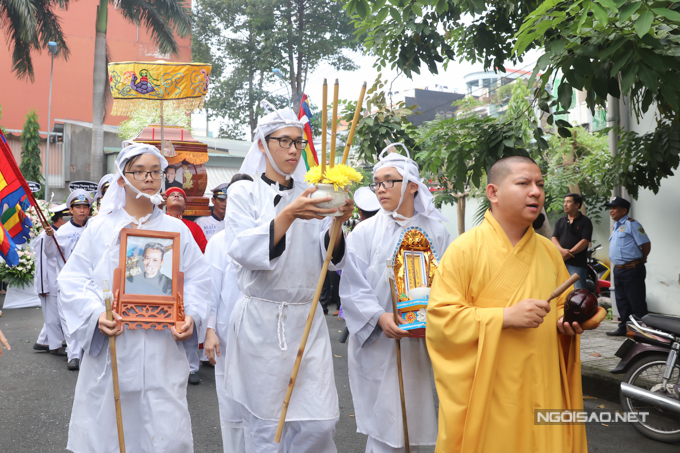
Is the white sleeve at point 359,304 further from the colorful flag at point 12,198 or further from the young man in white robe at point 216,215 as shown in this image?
the young man in white robe at point 216,215

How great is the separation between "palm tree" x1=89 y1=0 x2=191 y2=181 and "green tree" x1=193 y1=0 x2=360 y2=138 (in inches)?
38.7

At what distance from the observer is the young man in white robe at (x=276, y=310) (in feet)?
10.5

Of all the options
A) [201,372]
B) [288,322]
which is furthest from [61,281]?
[201,372]

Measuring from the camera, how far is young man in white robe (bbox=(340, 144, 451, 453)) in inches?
146

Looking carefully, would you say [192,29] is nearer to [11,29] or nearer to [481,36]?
[11,29]

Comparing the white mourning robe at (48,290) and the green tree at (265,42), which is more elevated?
the green tree at (265,42)

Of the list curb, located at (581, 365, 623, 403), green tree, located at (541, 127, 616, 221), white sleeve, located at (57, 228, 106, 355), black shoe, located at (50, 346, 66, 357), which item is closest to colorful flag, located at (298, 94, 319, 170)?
white sleeve, located at (57, 228, 106, 355)

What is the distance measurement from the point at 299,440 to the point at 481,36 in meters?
4.93

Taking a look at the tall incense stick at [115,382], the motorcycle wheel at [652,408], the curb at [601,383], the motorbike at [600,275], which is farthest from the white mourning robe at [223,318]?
the motorbike at [600,275]

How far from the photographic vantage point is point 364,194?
20.6ft

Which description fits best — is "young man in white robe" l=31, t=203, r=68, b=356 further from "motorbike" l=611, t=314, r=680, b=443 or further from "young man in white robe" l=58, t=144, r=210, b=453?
"motorbike" l=611, t=314, r=680, b=443

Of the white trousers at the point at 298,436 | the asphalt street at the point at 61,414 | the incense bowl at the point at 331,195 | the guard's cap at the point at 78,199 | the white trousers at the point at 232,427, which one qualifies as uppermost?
the incense bowl at the point at 331,195

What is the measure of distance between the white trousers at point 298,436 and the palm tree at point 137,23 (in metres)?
19.8

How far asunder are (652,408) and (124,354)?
15.0 ft
